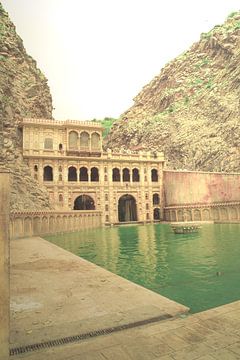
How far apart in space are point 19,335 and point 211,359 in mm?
3048

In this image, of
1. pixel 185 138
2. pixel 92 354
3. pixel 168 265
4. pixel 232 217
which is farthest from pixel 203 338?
pixel 185 138

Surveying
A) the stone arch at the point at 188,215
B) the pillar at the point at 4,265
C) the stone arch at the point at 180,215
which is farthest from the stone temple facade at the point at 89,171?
the pillar at the point at 4,265

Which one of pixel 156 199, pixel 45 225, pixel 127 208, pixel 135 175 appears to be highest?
pixel 135 175

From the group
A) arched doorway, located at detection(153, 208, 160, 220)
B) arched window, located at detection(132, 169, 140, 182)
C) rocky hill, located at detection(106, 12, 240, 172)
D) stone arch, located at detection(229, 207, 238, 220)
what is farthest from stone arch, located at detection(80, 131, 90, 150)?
stone arch, located at detection(229, 207, 238, 220)

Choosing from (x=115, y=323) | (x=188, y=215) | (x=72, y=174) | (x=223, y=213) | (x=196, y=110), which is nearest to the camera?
(x=115, y=323)

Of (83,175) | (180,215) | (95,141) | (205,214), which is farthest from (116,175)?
(205,214)

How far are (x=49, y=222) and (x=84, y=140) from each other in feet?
65.9

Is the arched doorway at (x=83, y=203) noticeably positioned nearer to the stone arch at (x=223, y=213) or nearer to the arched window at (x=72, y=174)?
the arched window at (x=72, y=174)

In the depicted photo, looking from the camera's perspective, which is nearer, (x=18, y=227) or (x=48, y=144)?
(x=18, y=227)

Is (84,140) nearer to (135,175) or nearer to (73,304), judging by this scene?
(135,175)

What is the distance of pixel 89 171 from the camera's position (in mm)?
46312

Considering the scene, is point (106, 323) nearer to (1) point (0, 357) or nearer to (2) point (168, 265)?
(1) point (0, 357)

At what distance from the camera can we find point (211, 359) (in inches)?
138

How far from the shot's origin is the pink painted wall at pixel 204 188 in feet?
143
